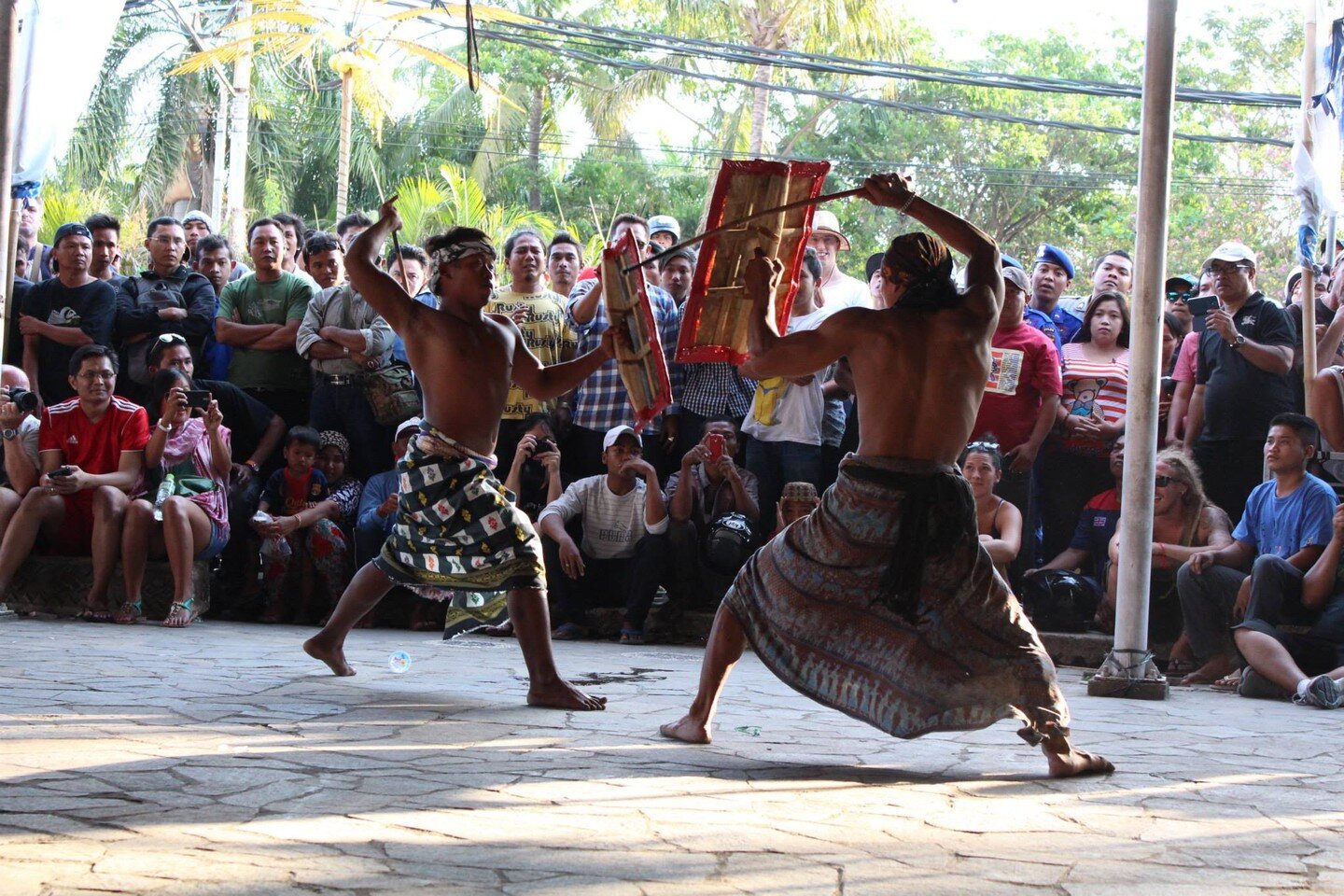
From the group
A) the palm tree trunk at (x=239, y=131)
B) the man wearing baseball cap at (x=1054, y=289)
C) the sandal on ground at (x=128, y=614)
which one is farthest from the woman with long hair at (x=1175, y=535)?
the palm tree trunk at (x=239, y=131)

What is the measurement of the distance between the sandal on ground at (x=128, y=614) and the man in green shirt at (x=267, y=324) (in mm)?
1511

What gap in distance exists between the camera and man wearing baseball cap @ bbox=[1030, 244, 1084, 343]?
8.98 m

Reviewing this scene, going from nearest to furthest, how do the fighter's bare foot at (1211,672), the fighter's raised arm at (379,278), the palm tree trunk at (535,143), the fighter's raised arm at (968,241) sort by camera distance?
the fighter's raised arm at (968,241)
the fighter's raised arm at (379,278)
the fighter's bare foot at (1211,672)
the palm tree trunk at (535,143)

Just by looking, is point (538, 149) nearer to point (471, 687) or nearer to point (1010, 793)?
point (471, 687)

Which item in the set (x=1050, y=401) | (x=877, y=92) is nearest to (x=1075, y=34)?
(x=877, y=92)

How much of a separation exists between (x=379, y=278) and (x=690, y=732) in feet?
6.69

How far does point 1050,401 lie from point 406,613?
160 inches

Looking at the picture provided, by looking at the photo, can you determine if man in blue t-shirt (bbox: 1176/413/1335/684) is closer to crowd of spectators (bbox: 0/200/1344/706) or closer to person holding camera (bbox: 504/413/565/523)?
crowd of spectators (bbox: 0/200/1344/706)

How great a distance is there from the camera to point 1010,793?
12.6 ft

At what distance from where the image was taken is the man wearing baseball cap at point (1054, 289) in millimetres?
8984

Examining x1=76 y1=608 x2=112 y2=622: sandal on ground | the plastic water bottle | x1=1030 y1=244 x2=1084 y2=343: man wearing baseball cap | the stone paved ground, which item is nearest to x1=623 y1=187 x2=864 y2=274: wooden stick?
the stone paved ground

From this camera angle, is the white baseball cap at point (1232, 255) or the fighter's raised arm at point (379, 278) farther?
the white baseball cap at point (1232, 255)

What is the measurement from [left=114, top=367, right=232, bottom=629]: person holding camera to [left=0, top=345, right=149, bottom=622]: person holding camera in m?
0.10

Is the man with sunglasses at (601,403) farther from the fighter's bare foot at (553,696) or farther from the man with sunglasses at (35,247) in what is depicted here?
the fighter's bare foot at (553,696)
